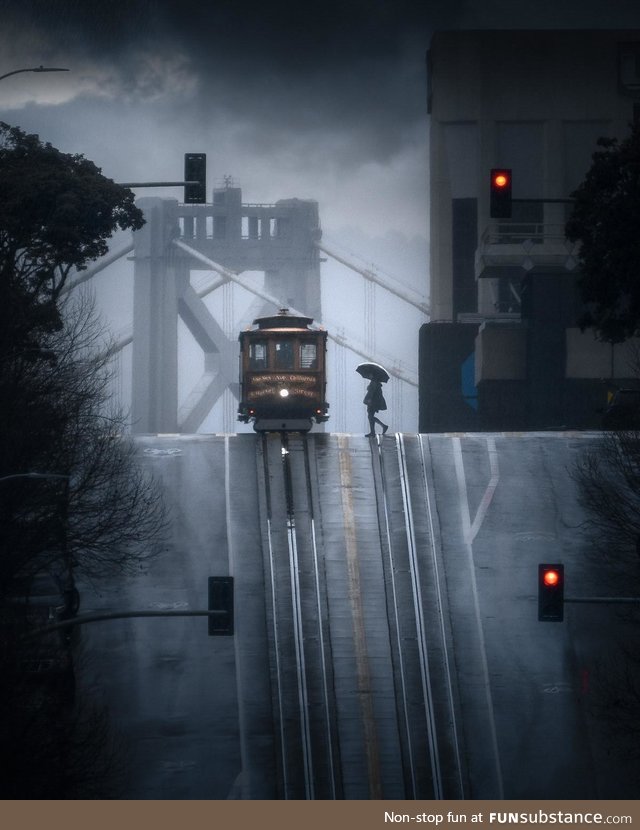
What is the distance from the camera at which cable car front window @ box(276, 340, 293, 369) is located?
5581 centimetres

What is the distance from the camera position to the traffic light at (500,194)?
24855mm

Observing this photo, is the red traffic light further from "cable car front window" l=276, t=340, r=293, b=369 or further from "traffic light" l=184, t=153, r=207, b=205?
"cable car front window" l=276, t=340, r=293, b=369

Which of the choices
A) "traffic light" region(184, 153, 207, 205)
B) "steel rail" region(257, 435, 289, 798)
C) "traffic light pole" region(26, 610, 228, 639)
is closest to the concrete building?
"steel rail" region(257, 435, 289, 798)

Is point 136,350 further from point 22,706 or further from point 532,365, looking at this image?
point 22,706

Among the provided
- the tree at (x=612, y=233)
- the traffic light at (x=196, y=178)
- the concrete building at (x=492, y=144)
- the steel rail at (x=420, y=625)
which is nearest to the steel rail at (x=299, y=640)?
the steel rail at (x=420, y=625)

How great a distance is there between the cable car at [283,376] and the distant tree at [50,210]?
6.32 meters

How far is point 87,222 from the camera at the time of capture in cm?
5400

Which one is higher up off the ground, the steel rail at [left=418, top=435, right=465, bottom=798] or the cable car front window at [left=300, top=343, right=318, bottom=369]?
the cable car front window at [left=300, top=343, right=318, bottom=369]

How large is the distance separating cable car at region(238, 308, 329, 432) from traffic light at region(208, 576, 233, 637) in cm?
2753

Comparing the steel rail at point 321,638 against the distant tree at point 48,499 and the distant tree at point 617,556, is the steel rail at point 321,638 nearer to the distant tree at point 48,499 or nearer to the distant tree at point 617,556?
the distant tree at point 48,499

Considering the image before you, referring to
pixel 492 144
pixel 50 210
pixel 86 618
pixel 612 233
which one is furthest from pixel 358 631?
pixel 492 144

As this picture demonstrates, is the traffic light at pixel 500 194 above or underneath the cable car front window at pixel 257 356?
underneath

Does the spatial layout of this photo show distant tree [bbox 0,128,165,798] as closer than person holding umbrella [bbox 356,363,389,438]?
Yes

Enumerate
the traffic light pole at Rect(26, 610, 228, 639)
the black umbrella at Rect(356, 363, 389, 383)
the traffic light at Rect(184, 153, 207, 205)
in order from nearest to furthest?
the traffic light pole at Rect(26, 610, 228, 639), the traffic light at Rect(184, 153, 207, 205), the black umbrella at Rect(356, 363, 389, 383)
